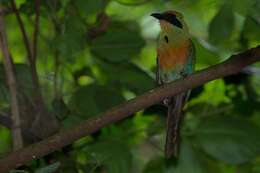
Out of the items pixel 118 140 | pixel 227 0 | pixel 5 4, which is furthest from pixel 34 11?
pixel 227 0

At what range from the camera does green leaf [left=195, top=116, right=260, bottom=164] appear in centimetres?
320

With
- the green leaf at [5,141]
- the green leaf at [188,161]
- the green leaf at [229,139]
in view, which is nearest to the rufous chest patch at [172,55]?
the green leaf at [229,139]

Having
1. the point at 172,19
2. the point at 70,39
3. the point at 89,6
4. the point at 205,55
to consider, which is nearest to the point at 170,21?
the point at 172,19

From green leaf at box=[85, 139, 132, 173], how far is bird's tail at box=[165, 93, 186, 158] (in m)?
0.20

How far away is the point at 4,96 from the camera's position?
3076 millimetres

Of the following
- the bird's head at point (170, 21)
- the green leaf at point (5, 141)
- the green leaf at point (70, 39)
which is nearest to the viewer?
the green leaf at point (70, 39)

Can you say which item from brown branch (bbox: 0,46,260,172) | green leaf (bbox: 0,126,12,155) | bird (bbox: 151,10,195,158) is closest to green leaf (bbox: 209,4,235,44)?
bird (bbox: 151,10,195,158)

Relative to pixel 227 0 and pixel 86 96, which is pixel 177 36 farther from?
pixel 227 0

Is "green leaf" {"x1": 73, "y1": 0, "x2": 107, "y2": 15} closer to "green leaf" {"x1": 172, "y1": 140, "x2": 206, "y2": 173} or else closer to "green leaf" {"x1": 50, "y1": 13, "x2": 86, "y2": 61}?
"green leaf" {"x1": 50, "y1": 13, "x2": 86, "y2": 61}

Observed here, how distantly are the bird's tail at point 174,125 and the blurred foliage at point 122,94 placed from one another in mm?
80

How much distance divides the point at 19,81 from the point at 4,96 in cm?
14

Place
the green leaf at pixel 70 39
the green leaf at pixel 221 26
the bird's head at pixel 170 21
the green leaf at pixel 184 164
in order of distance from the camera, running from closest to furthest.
→ the green leaf at pixel 70 39 < the green leaf at pixel 184 164 < the green leaf at pixel 221 26 < the bird's head at pixel 170 21

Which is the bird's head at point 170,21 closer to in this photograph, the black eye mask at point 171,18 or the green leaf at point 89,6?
the black eye mask at point 171,18

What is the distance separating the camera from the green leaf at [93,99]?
128 inches
